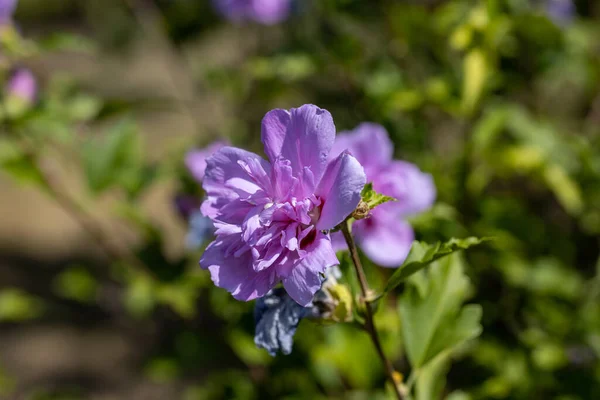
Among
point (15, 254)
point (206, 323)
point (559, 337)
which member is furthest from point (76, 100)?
point (15, 254)

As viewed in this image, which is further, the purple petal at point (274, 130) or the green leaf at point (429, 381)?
the green leaf at point (429, 381)

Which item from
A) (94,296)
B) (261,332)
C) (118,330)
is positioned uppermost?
(261,332)

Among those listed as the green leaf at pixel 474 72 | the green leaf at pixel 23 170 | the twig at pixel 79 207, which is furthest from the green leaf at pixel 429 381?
the green leaf at pixel 23 170

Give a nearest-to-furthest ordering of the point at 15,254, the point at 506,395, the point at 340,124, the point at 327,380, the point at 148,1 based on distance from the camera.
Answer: the point at 506,395, the point at 327,380, the point at 340,124, the point at 148,1, the point at 15,254

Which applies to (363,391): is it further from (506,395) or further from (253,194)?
(253,194)

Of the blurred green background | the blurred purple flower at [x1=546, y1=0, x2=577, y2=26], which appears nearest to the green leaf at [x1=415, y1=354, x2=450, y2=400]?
the blurred green background

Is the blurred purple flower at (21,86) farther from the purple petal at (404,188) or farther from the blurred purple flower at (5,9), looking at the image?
the purple petal at (404,188)

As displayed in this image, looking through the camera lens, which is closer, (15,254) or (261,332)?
(261,332)
